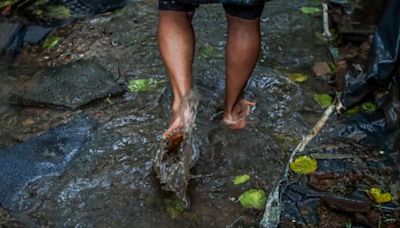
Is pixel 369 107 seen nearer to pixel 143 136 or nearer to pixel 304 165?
pixel 304 165

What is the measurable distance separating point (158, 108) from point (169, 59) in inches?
27.6

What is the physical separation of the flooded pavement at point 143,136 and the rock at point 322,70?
60 millimetres

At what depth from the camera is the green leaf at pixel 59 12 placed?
4938 millimetres

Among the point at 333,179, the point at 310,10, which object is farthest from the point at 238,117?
the point at 310,10

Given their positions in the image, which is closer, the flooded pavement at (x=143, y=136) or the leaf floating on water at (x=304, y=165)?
the flooded pavement at (x=143, y=136)

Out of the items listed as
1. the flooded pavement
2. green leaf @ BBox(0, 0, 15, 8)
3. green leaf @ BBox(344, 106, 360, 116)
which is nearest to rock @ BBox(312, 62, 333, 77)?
the flooded pavement

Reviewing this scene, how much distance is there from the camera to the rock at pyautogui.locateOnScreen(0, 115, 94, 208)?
9.97ft

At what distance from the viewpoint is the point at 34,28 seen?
4.70m

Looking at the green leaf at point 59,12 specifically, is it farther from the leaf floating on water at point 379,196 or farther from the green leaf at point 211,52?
the leaf floating on water at point 379,196

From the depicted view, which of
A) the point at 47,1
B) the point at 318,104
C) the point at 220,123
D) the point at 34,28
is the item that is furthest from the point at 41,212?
the point at 47,1

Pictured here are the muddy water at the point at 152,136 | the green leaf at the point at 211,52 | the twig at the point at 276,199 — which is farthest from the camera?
the green leaf at the point at 211,52

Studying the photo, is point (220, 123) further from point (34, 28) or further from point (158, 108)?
point (34, 28)

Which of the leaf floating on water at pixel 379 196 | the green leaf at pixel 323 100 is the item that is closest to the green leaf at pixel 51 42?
the green leaf at pixel 323 100

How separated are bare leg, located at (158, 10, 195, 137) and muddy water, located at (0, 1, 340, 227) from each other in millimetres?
384
